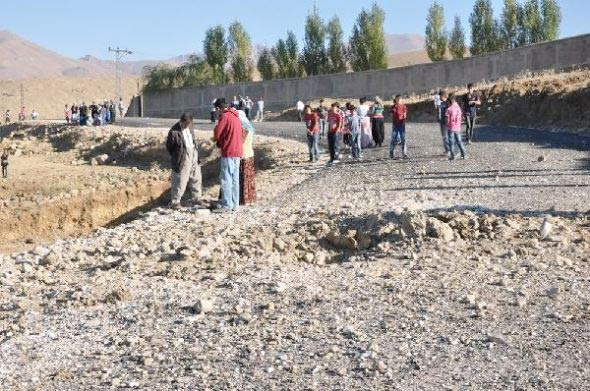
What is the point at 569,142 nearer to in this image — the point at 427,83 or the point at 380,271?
the point at 380,271

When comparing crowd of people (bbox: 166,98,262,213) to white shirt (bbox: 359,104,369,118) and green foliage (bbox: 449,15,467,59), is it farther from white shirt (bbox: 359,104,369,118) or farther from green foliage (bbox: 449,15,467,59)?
green foliage (bbox: 449,15,467,59)

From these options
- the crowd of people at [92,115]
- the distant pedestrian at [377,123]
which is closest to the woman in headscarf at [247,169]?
the distant pedestrian at [377,123]

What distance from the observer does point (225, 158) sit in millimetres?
12805

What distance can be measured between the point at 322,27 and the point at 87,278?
6165 centimetres

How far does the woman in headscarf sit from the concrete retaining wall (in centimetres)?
3034

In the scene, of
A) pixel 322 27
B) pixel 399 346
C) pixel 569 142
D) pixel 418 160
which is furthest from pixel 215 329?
pixel 322 27

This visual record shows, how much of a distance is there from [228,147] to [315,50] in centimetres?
5743

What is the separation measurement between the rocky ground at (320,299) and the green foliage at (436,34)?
2096 inches

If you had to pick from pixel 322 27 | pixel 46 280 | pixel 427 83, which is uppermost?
pixel 322 27

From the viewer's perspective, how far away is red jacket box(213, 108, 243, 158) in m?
12.6

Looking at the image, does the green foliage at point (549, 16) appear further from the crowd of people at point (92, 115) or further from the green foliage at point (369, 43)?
the crowd of people at point (92, 115)

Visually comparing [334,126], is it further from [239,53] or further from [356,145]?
[239,53]

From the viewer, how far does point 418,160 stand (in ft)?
62.1

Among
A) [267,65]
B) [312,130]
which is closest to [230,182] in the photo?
[312,130]
